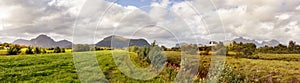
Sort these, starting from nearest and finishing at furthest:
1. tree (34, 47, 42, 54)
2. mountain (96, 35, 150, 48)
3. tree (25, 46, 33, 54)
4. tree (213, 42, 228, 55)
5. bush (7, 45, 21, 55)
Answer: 1. mountain (96, 35, 150, 48)
2. tree (213, 42, 228, 55)
3. bush (7, 45, 21, 55)
4. tree (25, 46, 33, 54)
5. tree (34, 47, 42, 54)

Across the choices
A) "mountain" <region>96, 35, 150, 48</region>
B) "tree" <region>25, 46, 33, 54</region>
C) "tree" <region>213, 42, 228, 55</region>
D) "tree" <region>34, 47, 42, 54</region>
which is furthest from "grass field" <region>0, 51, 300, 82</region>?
"tree" <region>34, 47, 42, 54</region>

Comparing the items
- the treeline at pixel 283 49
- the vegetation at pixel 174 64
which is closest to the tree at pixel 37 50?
the vegetation at pixel 174 64

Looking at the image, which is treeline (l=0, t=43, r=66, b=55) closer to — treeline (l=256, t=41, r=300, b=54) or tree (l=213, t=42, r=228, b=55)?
tree (l=213, t=42, r=228, b=55)

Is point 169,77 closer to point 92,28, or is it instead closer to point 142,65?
point 142,65

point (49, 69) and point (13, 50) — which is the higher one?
point (13, 50)

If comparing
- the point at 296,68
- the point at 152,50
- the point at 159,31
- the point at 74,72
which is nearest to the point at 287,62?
the point at 296,68

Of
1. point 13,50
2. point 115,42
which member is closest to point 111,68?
point 115,42

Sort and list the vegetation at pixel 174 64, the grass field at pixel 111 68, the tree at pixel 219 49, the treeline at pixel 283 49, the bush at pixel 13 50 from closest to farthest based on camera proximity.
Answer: the vegetation at pixel 174 64 → the grass field at pixel 111 68 → the tree at pixel 219 49 → the treeline at pixel 283 49 → the bush at pixel 13 50

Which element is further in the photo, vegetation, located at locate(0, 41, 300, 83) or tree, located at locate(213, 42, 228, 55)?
tree, located at locate(213, 42, 228, 55)

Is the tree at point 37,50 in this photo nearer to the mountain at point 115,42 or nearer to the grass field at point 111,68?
the grass field at point 111,68

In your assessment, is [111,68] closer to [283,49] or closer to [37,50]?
[37,50]
